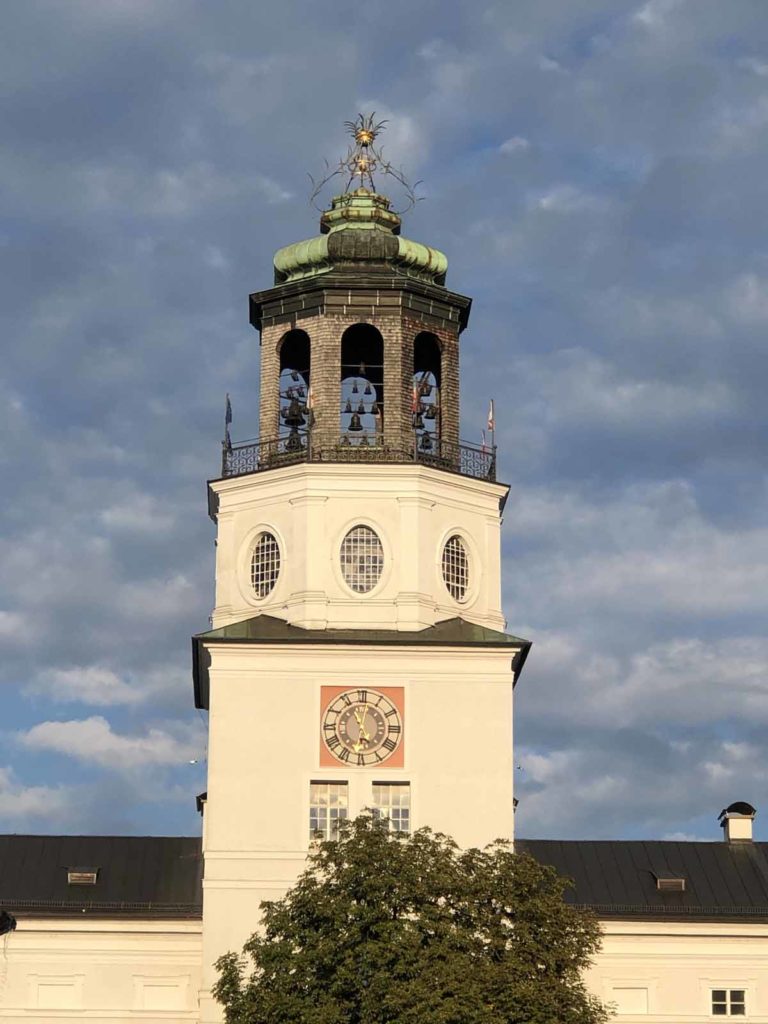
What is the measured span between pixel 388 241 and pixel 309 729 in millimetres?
15861

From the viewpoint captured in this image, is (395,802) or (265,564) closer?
(395,802)

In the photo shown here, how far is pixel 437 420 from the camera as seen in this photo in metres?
66.3

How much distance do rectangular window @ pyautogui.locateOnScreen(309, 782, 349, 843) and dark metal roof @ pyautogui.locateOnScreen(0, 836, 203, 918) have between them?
849 centimetres

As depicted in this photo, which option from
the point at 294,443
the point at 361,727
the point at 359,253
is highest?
the point at 359,253

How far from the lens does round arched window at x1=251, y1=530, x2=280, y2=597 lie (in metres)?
64.1

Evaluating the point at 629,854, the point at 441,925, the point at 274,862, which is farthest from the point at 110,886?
the point at 441,925

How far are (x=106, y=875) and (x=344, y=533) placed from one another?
48.2ft

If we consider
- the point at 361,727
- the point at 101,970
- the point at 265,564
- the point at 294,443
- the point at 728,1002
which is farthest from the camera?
the point at 728,1002

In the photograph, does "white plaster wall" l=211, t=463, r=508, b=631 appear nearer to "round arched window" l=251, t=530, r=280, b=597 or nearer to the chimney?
"round arched window" l=251, t=530, r=280, b=597

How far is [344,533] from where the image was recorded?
63.6m

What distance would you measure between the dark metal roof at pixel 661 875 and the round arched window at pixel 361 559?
13.3 metres

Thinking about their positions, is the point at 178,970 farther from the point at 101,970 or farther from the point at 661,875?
the point at 661,875

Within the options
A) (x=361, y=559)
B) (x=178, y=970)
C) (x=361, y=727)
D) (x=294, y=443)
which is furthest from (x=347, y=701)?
(x=178, y=970)

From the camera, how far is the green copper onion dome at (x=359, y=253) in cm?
6738
